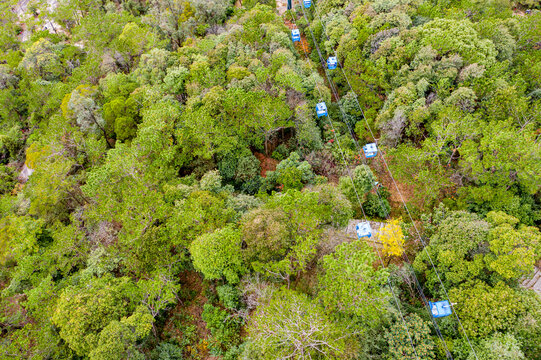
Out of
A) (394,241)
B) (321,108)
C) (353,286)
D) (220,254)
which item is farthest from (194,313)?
(321,108)

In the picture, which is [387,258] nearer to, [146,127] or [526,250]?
[526,250]

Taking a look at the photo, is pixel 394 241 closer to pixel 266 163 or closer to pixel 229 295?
pixel 229 295

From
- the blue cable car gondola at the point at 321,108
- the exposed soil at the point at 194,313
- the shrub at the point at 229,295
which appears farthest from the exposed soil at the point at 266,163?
the shrub at the point at 229,295

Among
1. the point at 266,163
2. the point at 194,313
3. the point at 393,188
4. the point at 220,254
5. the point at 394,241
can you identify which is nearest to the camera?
the point at 220,254

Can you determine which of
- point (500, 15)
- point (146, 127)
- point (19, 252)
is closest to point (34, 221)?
point (19, 252)

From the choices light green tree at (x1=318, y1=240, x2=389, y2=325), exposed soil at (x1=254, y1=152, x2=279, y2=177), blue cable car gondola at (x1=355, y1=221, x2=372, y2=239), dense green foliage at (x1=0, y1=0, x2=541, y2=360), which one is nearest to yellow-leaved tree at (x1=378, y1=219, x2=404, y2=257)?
dense green foliage at (x1=0, y1=0, x2=541, y2=360)

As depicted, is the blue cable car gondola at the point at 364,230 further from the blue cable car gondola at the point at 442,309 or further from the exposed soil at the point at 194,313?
the exposed soil at the point at 194,313
